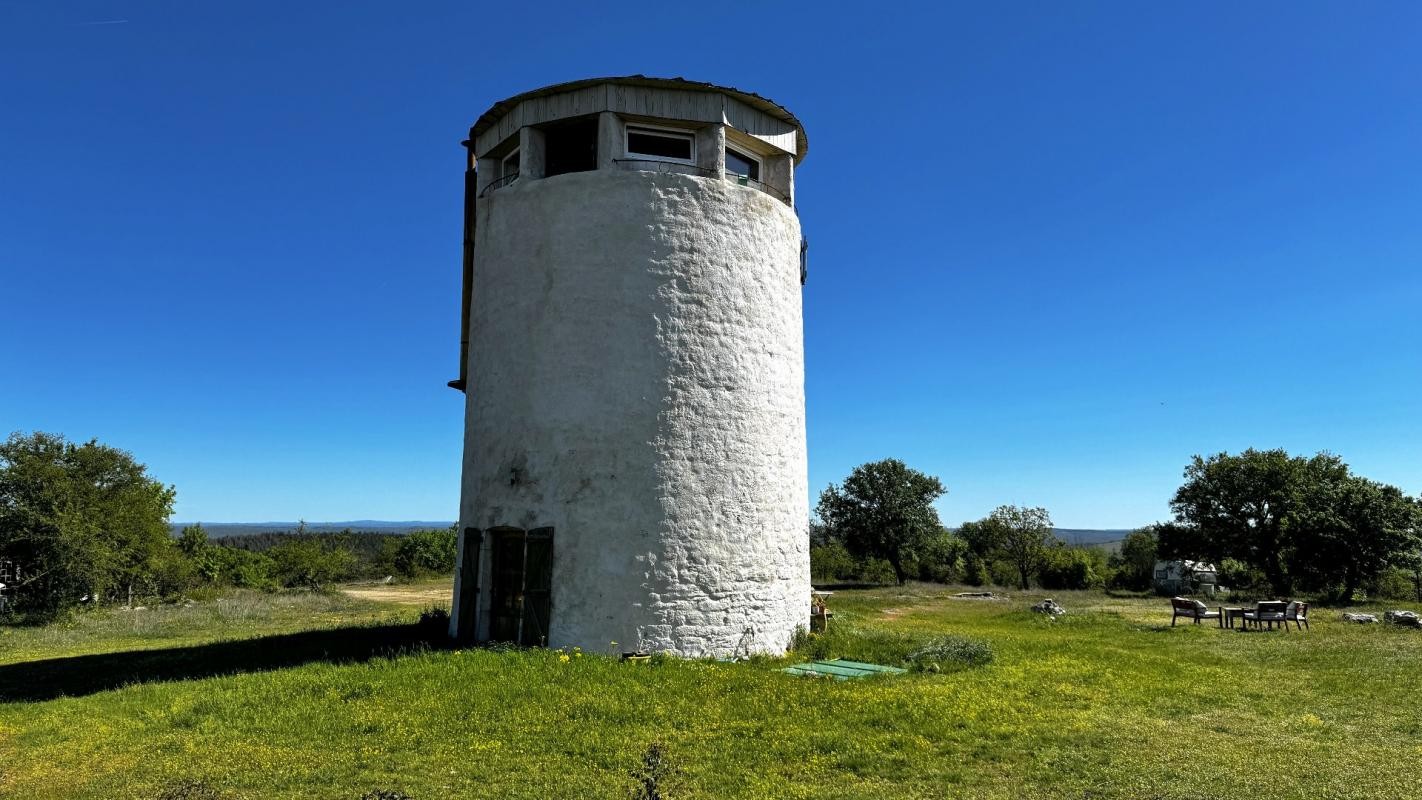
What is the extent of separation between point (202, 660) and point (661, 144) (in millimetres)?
12037

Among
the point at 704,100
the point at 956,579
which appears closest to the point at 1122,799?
the point at 704,100

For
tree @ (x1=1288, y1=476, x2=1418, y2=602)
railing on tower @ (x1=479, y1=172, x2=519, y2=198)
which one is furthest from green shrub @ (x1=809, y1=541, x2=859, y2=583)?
railing on tower @ (x1=479, y1=172, x2=519, y2=198)

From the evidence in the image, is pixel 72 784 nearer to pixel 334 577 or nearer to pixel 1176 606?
pixel 1176 606

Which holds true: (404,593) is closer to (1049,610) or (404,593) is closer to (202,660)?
(202,660)

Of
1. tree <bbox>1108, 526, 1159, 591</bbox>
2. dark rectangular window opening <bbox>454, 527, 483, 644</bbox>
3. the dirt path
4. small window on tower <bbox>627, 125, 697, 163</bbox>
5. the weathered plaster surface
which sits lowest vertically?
the dirt path

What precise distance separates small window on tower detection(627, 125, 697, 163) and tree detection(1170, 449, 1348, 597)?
34.8 m

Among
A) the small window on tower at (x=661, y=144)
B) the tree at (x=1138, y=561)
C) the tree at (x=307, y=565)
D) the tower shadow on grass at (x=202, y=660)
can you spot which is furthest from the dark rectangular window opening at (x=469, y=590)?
the tree at (x=1138, y=561)

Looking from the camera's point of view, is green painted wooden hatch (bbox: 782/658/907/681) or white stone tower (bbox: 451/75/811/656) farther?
white stone tower (bbox: 451/75/811/656)

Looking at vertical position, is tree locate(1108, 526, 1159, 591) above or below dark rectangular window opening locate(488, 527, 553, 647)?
below

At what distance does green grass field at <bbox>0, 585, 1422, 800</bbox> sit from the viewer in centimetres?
675

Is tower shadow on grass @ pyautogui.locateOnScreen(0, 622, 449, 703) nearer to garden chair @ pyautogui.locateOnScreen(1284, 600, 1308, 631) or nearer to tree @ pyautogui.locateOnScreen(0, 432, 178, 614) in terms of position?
tree @ pyautogui.locateOnScreen(0, 432, 178, 614)

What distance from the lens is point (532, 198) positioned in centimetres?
1388

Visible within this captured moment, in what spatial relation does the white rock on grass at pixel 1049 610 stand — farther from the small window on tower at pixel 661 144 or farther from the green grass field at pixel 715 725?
the small window on tower at pixel 661 144

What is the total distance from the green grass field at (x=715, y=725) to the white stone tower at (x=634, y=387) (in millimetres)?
1260
